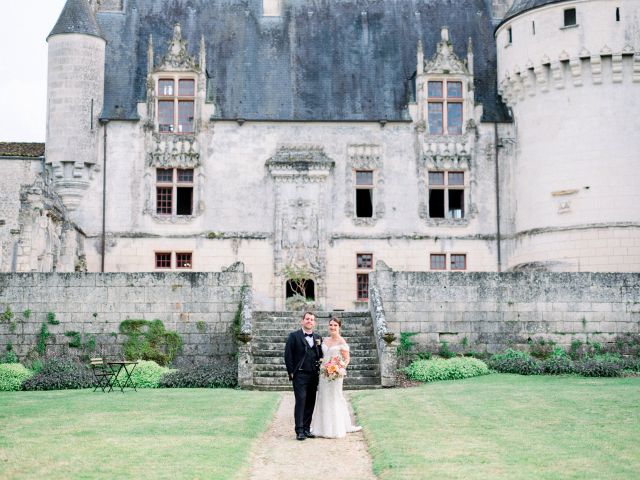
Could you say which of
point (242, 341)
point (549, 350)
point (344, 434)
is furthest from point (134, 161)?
point (344, 434)

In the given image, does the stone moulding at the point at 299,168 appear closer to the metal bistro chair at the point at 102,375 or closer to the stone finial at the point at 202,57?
the stone finial at the point at 202,57

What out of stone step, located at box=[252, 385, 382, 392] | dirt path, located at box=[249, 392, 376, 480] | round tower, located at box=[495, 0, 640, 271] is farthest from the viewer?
round tower, located at box=[495, 0, 640, 271]

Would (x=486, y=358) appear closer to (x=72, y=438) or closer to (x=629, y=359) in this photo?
(x=629, y=359)

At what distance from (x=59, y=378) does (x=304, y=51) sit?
739 inches

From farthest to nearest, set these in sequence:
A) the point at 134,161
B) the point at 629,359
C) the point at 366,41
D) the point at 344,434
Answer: the point at 366,41, the point at 134,161, the point at 629,359, the point at 344,434

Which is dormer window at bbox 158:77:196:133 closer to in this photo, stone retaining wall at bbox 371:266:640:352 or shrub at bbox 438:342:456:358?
stone retaining wall at bbox 371:266:640:352

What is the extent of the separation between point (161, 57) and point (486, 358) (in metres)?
17.6

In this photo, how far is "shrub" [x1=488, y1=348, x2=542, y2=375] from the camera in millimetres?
25531

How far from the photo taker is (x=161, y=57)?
123 ft

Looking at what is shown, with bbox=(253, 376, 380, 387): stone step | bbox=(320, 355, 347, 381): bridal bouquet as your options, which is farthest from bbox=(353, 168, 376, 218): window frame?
bbox=(320, 355, 347, 381): bridal bouquet

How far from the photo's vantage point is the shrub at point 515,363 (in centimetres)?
2553

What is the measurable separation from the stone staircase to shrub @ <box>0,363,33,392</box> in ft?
18.5

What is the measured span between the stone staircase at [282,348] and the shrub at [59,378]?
417 centimetres

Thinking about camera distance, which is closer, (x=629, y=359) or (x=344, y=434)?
(x=344, y=434)
